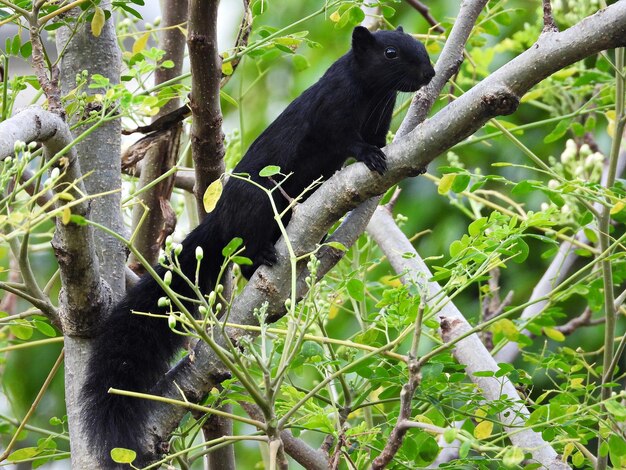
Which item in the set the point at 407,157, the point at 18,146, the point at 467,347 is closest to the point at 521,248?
the point at 407,157

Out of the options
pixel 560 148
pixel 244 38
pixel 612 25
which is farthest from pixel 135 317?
pixel 560 148

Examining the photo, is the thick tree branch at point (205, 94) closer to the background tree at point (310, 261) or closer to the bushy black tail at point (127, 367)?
the background tree at point (310, 261)

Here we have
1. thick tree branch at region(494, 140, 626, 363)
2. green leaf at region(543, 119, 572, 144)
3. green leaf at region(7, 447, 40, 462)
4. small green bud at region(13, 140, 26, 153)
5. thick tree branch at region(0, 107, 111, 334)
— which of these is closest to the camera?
small green bud at region(13, 140, 26, 153)

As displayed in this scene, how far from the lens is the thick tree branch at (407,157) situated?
1.29 m

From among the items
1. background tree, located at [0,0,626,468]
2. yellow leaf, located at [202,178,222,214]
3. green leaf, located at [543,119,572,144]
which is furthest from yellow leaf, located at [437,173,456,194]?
green leaf, located at [543,119,572,144]

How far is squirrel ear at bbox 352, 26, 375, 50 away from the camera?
7.08ft

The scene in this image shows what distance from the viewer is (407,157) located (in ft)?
4.69

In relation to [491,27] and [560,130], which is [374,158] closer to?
[560,130]

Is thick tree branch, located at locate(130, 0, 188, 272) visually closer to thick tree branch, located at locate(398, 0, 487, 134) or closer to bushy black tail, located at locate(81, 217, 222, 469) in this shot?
bushy black tail, located at locate(81, 217, 222, 469)

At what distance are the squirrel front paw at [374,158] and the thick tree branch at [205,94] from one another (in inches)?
11.4

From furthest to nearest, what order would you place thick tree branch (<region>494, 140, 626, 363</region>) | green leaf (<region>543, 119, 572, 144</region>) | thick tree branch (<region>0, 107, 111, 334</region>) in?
thick tree branch (<region>494, 140, 626, 363</region>), green leaf (<region>543, 119, 572, 144</region>), thick tree branch (<region>0, 107, 111, 334</region>)

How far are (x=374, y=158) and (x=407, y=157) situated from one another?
23cm

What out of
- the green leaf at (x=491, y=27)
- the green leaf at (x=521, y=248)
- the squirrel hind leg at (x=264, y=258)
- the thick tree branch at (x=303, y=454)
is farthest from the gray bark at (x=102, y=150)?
the green leaf at (x=491, y=27)

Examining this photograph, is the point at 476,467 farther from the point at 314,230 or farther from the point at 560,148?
the point at 560,148
